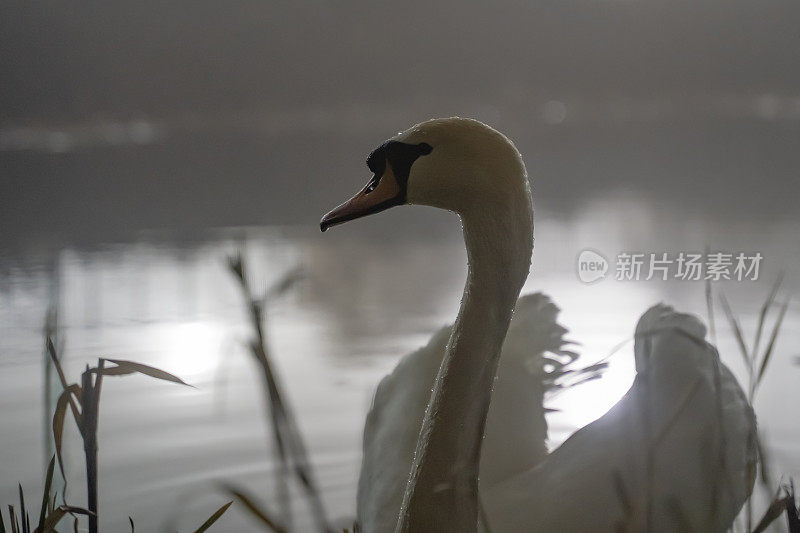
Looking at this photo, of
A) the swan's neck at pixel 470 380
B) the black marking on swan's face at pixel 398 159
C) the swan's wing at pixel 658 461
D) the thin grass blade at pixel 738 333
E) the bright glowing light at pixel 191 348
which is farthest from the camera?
the bright glowing light at pixel 191 348

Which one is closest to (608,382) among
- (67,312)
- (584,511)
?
(584,511)

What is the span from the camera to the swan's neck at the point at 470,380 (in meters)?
0.95

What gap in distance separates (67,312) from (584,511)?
296cm

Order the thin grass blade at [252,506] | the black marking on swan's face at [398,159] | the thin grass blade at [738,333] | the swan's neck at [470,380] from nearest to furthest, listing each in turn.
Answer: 1. the thin grass blade at [252,506]
2. the thin grass blade at [738,333]
3. the swan's neck at [470,380]
4. the black marking on swan's face at [398,159]

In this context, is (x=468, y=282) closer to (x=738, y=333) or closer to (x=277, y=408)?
(x=738, y=333)

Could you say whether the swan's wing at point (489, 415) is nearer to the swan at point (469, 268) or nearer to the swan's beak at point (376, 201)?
the swan at point (469, 268)

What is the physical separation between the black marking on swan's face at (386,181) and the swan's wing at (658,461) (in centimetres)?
37

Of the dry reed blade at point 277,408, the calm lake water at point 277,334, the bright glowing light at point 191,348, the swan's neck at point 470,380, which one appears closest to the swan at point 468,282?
the swan's neck at point 470,380

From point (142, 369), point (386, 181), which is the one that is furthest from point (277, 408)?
point (386, 181)

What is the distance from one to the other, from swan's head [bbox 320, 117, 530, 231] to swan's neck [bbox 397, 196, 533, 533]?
0.06 feet

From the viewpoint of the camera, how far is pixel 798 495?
1.92 meters

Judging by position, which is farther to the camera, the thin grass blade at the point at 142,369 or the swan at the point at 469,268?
the swan at the point at 469,268

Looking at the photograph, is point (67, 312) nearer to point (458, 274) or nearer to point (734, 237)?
point (458, 274)

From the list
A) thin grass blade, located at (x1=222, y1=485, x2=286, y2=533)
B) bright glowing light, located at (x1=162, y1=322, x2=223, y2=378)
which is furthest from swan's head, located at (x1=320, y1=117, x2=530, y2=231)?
bright glowing light, located at (x1=162, y1=322, x2=223, y2=378)
